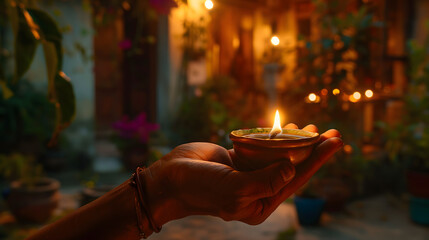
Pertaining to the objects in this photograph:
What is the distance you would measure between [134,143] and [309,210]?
2.97 m

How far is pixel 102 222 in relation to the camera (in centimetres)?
118

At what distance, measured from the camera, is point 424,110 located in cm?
484

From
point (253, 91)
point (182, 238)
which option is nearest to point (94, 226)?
point (182, 238)

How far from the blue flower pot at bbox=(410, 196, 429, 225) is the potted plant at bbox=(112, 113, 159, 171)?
3559 mm

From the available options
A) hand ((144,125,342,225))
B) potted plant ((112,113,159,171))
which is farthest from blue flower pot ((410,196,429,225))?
hand ((144,125,342,225))

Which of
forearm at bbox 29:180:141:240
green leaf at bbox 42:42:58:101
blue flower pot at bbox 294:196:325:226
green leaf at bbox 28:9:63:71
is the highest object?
green leaf at bbox 28:9:63:71

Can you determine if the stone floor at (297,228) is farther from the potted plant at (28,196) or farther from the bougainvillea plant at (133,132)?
the bougainvillea plant at (133,132)

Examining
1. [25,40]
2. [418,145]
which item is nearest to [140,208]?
[25,40]

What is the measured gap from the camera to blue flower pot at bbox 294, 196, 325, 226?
4305 mm

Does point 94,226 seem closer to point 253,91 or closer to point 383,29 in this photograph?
point 383,29

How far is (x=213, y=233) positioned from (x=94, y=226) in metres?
2.99

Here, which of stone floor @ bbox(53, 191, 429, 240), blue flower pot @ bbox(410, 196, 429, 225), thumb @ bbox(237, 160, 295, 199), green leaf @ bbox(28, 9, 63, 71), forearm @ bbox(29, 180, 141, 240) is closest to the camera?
thumb @ bbox(237, 160, 295, 199)

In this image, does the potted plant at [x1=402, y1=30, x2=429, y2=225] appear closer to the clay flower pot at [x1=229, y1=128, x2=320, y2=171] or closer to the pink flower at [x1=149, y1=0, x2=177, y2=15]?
the pink flower at [x1=149, y1=0, x2=177, y2=15]

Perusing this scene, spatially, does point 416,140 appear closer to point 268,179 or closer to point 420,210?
point 420,210
